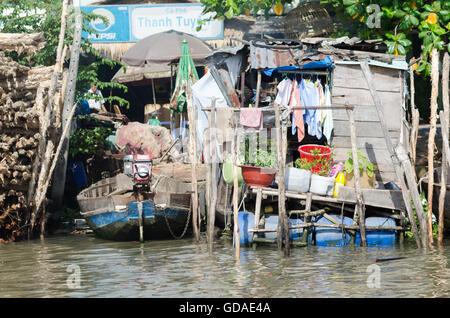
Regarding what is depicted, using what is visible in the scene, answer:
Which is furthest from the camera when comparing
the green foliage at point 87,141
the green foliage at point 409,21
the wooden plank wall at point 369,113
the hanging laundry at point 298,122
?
the green foliage at point 87,141

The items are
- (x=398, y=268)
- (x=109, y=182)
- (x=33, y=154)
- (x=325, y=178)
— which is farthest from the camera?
(x=109, y=182)

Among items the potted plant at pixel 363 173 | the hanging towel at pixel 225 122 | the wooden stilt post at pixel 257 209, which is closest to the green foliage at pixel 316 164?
the potted plant at pixel 363 173

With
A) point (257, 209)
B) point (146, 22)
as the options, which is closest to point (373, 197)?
point (257, 209)

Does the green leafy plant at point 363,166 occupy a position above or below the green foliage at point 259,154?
below

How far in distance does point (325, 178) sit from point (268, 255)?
1.99 meters

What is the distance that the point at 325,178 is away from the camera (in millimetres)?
12719

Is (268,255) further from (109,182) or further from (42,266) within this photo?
(109,182)

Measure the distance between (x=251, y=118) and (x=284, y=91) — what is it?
1822 millimetres

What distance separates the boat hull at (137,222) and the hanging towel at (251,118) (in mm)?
2575

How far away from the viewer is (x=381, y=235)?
41.7 ft

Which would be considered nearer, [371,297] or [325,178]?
[371,297]

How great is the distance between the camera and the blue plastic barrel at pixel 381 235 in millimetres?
12656
